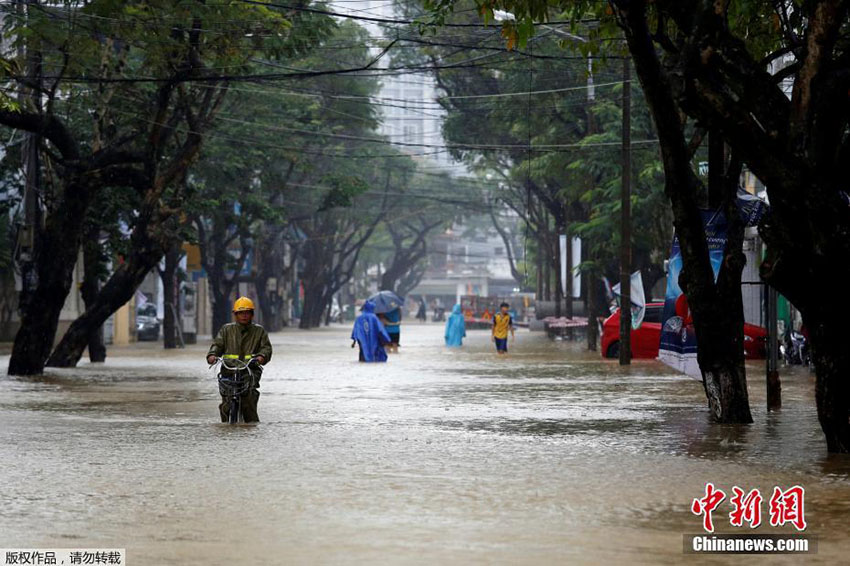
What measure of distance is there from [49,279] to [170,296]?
18.0 metres

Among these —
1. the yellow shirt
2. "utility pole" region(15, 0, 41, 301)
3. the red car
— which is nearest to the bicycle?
"utility pole" region(15, 0, 41, 301)

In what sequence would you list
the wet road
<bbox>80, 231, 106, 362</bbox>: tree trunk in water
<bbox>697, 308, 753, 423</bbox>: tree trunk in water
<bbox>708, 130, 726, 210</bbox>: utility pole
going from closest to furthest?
the wet road, <bbox>697, 308, 753, 423</bbox>: tree trunk in water, <bbox>708, 130, 726, 210</bbox>: utility pole, <bbox>80, 231, 106, 362</bbox>: tree trunk in water

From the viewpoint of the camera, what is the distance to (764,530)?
29.2 ft

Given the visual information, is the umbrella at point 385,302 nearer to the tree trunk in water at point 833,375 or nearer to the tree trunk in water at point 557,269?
the tree trunk in water at point 557,269

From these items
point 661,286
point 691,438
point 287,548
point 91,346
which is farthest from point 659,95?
point 661,286

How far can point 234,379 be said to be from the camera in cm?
1638

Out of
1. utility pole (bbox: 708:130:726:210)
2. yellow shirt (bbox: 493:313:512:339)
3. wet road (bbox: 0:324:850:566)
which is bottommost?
wet road (bbox: 0:324:850:566)

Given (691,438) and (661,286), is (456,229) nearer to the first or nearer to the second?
(661,286)

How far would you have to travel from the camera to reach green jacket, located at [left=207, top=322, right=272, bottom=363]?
16.4 metres

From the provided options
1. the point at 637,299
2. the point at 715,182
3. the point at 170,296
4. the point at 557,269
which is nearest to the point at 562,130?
the point at 170,296

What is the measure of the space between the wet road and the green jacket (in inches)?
31.8

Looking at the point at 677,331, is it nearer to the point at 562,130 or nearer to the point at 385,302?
the point at 385,302

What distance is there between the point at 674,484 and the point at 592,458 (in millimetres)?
1856

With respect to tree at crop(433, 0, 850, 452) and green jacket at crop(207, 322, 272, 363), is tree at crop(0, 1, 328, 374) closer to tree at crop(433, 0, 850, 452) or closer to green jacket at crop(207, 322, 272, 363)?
green jacket at crop(207, 322, 272, 363)
